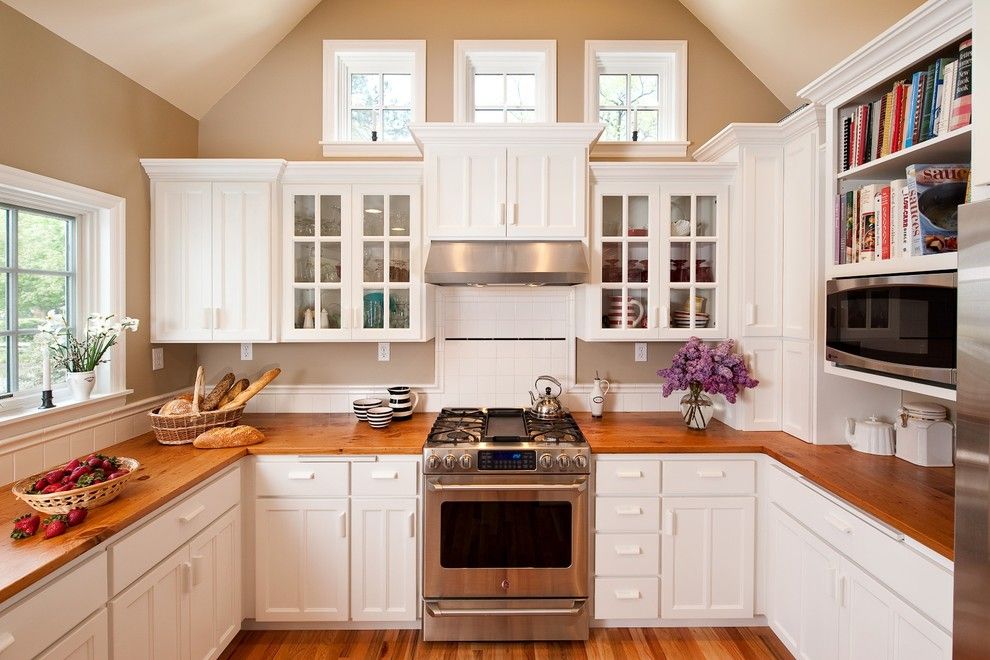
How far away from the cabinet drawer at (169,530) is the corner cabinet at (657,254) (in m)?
1.98

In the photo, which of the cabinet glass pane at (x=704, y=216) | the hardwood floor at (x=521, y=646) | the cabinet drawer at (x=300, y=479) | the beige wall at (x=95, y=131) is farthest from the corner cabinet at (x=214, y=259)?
the cabinet glass pane at (x=704, y=216)

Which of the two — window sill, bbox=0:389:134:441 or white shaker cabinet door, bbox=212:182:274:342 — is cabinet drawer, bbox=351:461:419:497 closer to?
white shaker cabinet door, bbox=212:182:274:342

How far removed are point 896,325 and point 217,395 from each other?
3.08 m

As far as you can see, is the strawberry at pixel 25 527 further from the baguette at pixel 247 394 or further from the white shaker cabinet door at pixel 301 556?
the baguette at pixel 247 394

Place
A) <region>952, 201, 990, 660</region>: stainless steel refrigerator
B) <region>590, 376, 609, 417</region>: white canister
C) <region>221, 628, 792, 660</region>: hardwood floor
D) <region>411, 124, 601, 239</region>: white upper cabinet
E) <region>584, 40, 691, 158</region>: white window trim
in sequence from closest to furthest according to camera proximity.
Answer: <region>952, 201, 990, 660</region>: stainless steel refrigerator
<region>221, 628, 792, 660</region>: hardwood floor
<region>411, 124, 601, 239</region>: white upper cabinet
<region>590, 376, 609, 417</region>: white canister
<region>584, 40, 691, 158</region>: white window trim

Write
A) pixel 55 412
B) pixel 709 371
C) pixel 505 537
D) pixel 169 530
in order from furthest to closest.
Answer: pixel 709 371, pixel 505 537, pixel 55 412, pixel 169 530

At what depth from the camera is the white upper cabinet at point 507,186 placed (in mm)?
2617

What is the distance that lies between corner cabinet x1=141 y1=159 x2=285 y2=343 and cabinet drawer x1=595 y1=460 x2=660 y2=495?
1.92m

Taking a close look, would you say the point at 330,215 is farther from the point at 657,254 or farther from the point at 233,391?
the point at 657,254

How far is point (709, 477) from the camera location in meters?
2.38

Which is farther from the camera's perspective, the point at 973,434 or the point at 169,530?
the point at 169,530

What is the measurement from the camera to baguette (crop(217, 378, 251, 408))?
268 centimetres

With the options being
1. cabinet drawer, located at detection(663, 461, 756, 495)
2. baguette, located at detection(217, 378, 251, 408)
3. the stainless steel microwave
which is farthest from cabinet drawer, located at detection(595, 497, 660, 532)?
baguette, located at detection(217, 378, 251, 408)

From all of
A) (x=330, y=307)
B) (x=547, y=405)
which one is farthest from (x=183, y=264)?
(x=547, y=405)
